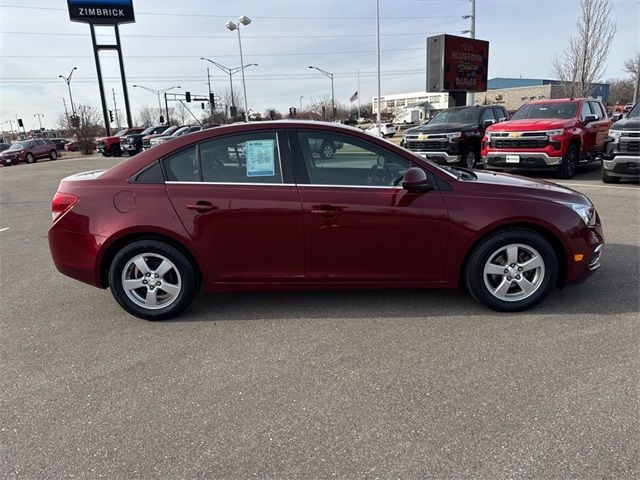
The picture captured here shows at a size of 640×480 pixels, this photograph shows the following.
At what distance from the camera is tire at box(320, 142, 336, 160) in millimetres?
3928

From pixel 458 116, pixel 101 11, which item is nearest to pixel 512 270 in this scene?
pixel 458 116

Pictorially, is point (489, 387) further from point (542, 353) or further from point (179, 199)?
point (179, 199)

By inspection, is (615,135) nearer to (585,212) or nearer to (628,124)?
(628,124)

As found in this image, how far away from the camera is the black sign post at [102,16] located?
42.5 metres

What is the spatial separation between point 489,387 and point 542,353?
2.10 feet

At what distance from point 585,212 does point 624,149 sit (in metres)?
7.34

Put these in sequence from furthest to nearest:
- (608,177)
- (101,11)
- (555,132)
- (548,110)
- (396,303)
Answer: (101,11) < (548,110) < (555,132) < (608,177) < (396,303)

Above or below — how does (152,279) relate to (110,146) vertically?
below

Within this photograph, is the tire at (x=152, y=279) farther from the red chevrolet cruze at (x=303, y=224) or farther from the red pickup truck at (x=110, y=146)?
the red pickup truck at (x=110, y=146)

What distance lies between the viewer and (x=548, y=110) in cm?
1235

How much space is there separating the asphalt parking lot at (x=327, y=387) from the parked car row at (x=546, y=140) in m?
6.73

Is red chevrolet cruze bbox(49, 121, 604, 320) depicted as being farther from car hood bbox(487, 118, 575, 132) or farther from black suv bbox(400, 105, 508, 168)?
black suv bbox(400, 105, 508, 168)

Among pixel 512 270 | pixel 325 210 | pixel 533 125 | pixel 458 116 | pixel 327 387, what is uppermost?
pixel 458 116

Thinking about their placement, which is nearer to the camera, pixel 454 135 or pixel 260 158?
pixel 260 158
